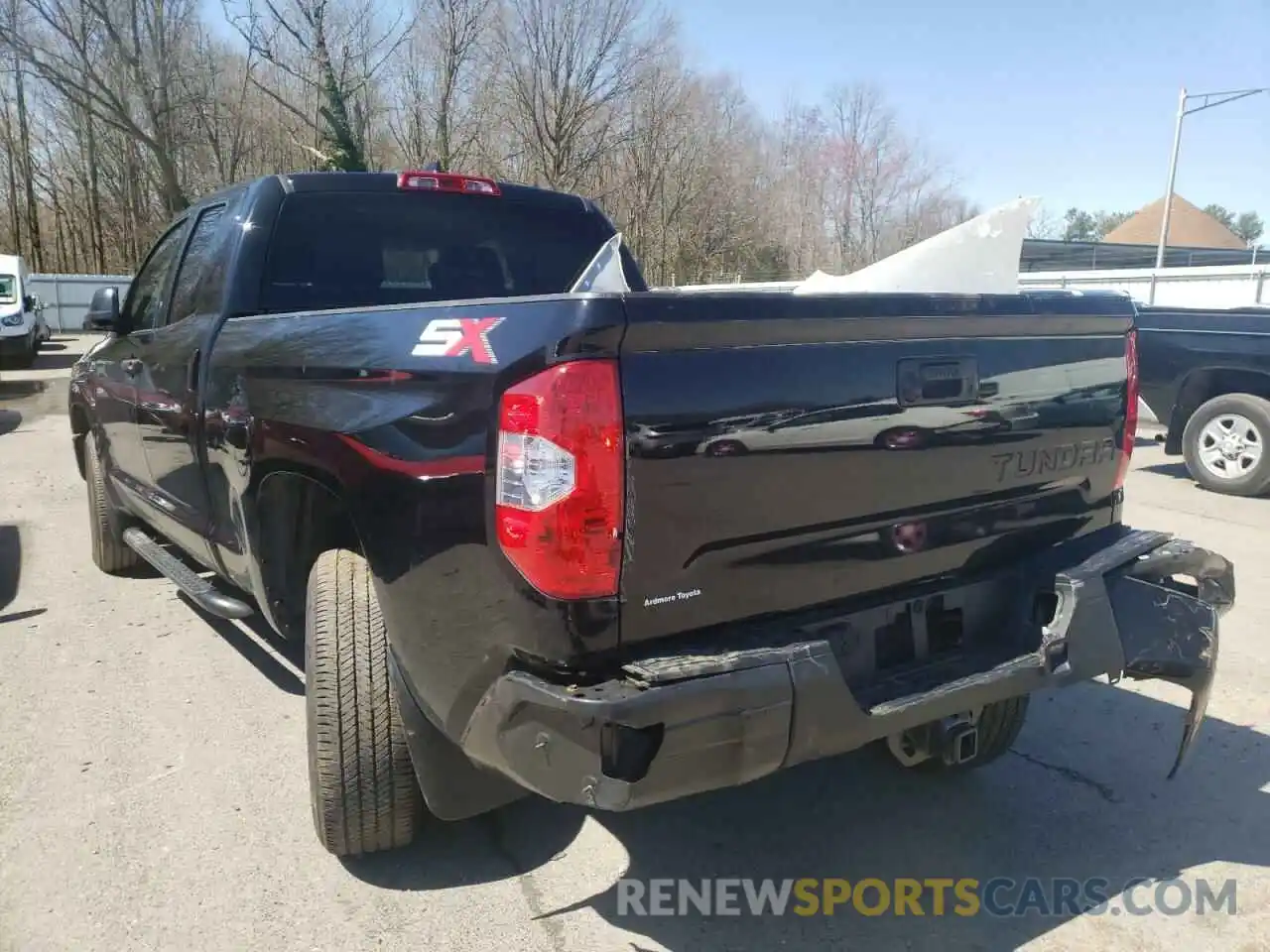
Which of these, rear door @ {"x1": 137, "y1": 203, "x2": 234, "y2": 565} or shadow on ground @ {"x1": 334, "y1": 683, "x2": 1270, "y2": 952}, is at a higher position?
rear door @ {"x1": 137, "y1": 203, "x2": 234, "y2": 565}

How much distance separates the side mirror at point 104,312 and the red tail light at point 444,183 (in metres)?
1.76

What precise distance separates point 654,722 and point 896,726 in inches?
26.9

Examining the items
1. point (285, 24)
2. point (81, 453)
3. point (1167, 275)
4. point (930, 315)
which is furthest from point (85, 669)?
point (285, 24)

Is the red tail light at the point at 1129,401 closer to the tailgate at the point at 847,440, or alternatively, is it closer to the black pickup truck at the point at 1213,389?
the tailgate at the point at 847,440

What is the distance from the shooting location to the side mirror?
15.2ft

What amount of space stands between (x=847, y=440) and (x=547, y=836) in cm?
159

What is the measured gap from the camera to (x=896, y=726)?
2.28 metres

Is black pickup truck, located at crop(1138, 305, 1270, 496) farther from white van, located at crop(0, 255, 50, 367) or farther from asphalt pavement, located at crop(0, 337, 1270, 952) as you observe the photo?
white van, located at crop(0, 255, 50, 367)

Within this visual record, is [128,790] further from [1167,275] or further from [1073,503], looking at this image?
[1167,275]

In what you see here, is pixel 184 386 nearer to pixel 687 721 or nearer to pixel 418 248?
pixel 418 248

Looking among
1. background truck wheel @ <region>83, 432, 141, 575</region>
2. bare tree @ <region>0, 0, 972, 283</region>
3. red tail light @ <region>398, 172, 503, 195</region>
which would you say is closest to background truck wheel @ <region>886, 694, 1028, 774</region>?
red tail light @ <region>398, 172, 503, 195</region>

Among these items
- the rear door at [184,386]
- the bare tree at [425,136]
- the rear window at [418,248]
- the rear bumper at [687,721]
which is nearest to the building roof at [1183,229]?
the bare tree at [425,136]

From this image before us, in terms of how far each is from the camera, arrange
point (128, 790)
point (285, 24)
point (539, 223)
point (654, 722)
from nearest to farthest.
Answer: point (654, 722) → point (128, 790) → point (539, 223) → point (285, 24)

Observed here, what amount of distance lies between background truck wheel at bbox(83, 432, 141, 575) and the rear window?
2.49 metres
